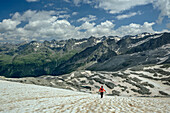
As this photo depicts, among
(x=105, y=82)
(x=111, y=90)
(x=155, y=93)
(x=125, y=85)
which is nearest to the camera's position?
(x=155, y=93)

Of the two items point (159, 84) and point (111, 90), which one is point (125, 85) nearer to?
point (111, 90)

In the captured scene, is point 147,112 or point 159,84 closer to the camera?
point 147,112

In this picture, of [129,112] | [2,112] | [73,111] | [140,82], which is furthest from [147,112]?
[140,82]

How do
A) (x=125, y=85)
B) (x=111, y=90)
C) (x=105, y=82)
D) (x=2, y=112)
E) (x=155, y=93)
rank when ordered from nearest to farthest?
(x=2, y=112) < (x=155, y=93) < (x=111, y=90) < (x=125, y=85) < (x=105, y=82)

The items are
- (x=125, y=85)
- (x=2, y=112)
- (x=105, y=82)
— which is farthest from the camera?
(x=105, y=82)

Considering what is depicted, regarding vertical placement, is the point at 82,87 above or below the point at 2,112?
below

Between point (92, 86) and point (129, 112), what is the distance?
8909cm

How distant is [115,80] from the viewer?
106625 millimetres

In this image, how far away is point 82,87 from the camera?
98.9 metres

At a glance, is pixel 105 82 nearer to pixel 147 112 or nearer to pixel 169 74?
Answer: pixel 169 74

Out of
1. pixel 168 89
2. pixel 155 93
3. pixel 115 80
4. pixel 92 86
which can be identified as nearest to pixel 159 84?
pixel 168 89

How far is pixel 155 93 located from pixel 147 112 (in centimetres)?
7773

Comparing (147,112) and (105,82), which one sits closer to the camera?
(147,112)

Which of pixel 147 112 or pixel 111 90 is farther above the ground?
pixel 147 112
